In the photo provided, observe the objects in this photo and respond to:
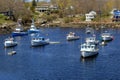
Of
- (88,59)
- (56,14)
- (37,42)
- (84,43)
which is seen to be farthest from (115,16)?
(88,59)

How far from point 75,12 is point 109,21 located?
24897 mm

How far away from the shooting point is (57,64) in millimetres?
68188

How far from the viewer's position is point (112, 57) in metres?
75.0

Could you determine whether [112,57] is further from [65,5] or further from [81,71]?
[65,5]

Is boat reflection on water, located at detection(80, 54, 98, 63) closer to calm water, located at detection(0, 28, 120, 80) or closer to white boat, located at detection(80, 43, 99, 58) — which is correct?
calm water, located at detection(0, 28, 120, 80)

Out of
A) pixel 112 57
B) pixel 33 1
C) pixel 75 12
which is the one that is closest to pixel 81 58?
pixel 112 57

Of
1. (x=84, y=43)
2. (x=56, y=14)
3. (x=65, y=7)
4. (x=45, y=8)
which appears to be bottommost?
(x=84, y=43)

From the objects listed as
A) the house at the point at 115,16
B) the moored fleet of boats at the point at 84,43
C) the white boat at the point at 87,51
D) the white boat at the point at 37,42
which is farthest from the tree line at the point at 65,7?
the white boat at the point at 87,51

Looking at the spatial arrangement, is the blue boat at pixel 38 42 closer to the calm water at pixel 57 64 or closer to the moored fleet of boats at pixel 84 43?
the moored fleet of boats at pixel 84 43

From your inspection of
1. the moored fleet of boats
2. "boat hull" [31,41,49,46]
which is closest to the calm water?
the moored fleet of boats

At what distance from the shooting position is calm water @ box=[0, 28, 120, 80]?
2331 inches

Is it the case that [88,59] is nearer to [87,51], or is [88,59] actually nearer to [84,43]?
[87,51]

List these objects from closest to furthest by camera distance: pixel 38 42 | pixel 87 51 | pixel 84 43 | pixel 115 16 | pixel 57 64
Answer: pixel 57 64
pixel 87 51
pixel 38 42
pixel 84 43
pixel 115 16

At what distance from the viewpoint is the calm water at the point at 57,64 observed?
59.2m
